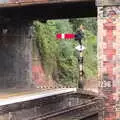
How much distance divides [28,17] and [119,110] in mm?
9757

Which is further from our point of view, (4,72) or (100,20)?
(4,72)

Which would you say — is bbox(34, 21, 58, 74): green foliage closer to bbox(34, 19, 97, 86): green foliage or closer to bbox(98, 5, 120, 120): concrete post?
bbox(34, 19, 97, 86): green foliage

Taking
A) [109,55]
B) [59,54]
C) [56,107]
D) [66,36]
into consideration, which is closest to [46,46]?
[59,54]

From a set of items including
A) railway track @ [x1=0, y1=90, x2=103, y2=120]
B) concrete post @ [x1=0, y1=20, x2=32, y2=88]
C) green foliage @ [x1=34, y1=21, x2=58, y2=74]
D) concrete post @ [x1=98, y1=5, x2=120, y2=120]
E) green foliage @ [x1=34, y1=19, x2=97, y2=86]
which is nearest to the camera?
concrete post @ [x1=98, y1=5, x2=120, y2=120]

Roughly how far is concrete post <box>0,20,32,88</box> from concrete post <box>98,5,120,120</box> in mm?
9519

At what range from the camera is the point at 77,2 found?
17359mm

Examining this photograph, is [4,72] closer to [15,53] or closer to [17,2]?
[15,53]

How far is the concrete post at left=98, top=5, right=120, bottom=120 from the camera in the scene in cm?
1544

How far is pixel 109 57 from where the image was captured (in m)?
15.6

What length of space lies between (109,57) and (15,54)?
1079 cm

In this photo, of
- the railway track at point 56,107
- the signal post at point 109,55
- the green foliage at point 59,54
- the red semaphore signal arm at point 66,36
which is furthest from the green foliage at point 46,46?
the signal post at point 109,55

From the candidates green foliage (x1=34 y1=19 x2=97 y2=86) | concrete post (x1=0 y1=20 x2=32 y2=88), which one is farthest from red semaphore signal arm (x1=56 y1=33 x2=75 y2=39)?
Result: green foliage (x1=34 y1=19 x2=97 y2=86)

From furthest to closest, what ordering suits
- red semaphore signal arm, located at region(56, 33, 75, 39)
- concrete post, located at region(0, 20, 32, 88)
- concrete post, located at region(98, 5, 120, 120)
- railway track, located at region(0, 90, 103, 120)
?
red semaphore signal arm, located at region(56, 33, 75, 39) → concrete post, located at region(0, 20, 32, 88) → railway track, located at region(0, 90, 103, 120) → concrete post, located at region(98, 5, 120, 120)

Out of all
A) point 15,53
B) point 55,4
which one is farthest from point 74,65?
point 55,4
